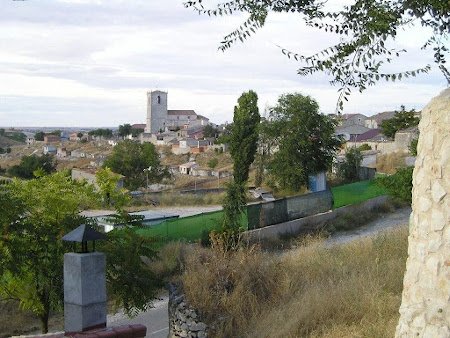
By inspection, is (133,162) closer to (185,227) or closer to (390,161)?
(390,161)

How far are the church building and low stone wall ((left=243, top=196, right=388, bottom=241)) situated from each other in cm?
14476

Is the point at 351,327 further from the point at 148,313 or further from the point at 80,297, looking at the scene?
the point at 148,313

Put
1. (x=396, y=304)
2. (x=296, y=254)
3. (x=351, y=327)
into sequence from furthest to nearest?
(x=296, y=254) < (x=396, y=304) < (x=351, y=327)

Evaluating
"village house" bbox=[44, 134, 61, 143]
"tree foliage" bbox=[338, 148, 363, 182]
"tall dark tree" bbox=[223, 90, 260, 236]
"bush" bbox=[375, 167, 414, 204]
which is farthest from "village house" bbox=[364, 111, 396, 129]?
"bush" bbox=[375, 167, 414, 204]

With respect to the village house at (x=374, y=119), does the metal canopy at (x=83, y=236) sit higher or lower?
lower

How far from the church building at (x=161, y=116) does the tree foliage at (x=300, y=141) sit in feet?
447

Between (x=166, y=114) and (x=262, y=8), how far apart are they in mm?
185215

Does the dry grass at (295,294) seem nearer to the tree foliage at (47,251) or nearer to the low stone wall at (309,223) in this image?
the tree foliage at (47,251)

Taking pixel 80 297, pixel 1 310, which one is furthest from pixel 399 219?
pixel 80 297

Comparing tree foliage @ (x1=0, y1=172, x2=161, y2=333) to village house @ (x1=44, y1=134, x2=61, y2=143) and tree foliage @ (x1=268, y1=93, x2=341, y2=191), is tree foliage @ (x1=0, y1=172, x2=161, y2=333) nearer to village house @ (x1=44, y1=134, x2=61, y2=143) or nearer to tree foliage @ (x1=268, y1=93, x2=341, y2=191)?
tree foliage @ (x1=268, y1=93, x2=341, y2=191)

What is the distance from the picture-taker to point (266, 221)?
25.1m

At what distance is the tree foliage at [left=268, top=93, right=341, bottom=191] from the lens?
37062 millimetres

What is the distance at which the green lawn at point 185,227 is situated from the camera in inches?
813

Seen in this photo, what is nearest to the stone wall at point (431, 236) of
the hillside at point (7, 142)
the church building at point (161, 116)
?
the church building at point (161, 116)
